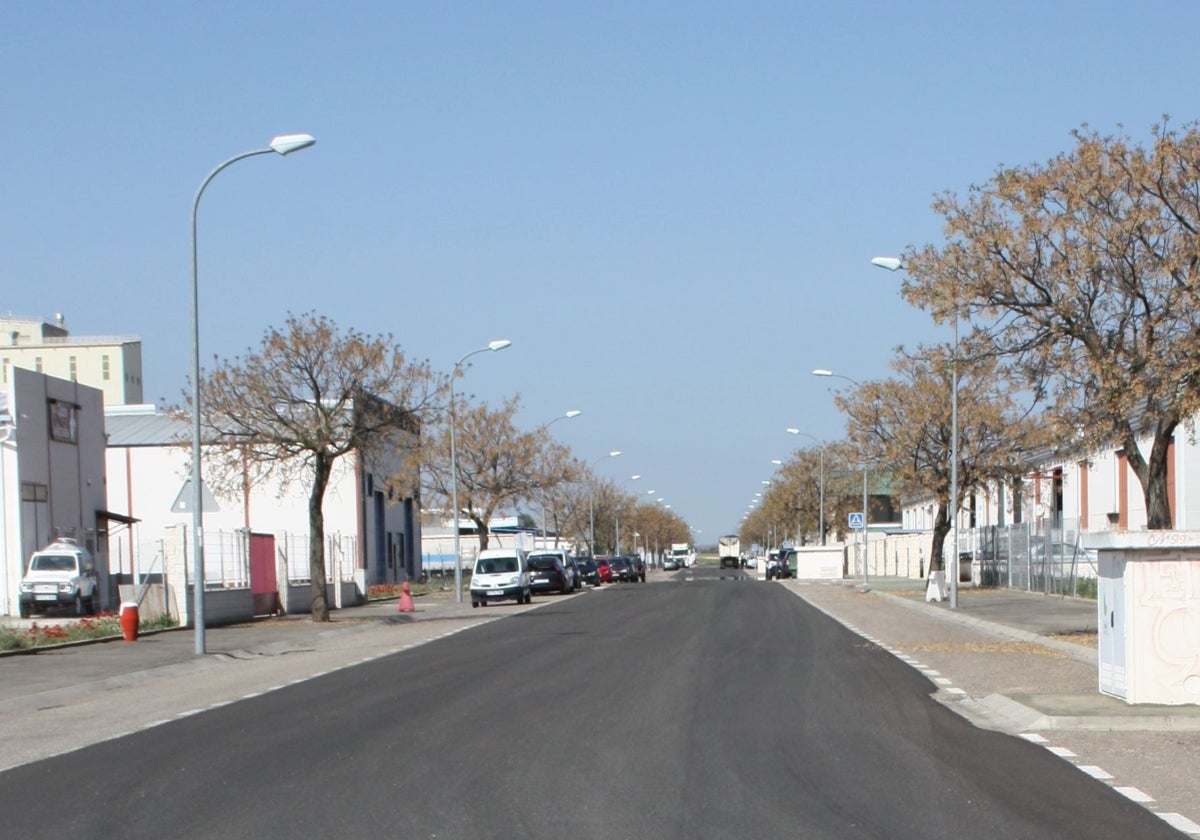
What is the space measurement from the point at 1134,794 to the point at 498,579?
134ft

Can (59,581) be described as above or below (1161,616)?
below

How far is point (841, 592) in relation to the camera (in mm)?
60375

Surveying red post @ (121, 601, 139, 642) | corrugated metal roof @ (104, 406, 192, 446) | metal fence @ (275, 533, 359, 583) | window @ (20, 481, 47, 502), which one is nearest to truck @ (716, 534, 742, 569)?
corrugated metal roof @ (104, 406, 192, 446)

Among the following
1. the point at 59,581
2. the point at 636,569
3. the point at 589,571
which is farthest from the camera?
the point at 636,569

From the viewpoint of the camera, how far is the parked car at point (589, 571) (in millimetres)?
75312

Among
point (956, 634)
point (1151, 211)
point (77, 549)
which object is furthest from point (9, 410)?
point (1151, 211)

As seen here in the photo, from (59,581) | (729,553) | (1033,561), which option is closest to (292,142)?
(59,581)

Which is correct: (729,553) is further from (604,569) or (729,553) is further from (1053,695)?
(1053,695)

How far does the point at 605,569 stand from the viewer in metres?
84.8

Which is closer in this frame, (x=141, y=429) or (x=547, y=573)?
(x=547, y=573)

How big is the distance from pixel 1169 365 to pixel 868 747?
12.5 meters

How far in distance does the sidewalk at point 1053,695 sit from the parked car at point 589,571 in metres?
37.5

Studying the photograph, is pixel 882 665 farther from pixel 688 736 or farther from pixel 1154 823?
pixel 1154 823

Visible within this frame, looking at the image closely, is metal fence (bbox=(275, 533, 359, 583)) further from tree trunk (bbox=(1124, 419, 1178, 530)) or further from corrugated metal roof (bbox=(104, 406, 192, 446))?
tree trunk (bbox=(1124, 419, 1178, 530))
